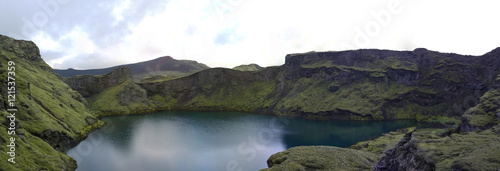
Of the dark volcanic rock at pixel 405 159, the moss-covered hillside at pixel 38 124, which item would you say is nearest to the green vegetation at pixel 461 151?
the dark volcanic rock at pixel 405 159

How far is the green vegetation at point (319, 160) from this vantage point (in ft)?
159

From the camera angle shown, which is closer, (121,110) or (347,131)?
(347,131)

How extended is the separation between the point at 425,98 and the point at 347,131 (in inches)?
2951

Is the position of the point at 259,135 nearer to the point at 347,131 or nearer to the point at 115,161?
the point at 347,131

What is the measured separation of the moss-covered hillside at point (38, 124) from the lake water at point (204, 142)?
5.61 m

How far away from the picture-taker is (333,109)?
159625mm

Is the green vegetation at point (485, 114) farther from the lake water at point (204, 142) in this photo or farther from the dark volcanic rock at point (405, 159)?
the dark volcanic rock at point (405, 159)

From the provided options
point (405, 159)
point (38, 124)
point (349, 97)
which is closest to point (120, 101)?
point (38, 124)

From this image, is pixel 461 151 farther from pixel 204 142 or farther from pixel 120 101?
pixel 120 101

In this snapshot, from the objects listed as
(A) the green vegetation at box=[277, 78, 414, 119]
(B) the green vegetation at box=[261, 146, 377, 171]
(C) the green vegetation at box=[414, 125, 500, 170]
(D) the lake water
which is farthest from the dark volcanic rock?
(A) the green vegetation at box=[277, 78, 414, 119]

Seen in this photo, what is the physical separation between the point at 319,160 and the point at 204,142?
5297cm

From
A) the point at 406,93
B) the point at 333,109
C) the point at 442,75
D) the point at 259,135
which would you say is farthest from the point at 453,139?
the point at 442,75

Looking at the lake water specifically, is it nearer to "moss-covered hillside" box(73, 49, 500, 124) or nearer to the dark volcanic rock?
"moss-covered hillside" box(73, 49, 500, 124)

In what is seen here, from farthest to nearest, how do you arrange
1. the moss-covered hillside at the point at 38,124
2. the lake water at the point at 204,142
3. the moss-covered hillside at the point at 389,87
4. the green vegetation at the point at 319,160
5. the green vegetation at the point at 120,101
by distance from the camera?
the green vegetation at the point at 120,101, the moss-covered hillside at the point at 389,87, the lake water at the point at 204,142, the moss-covered hillside at the point at 38,124, the green vegetation at the point at 319,160
